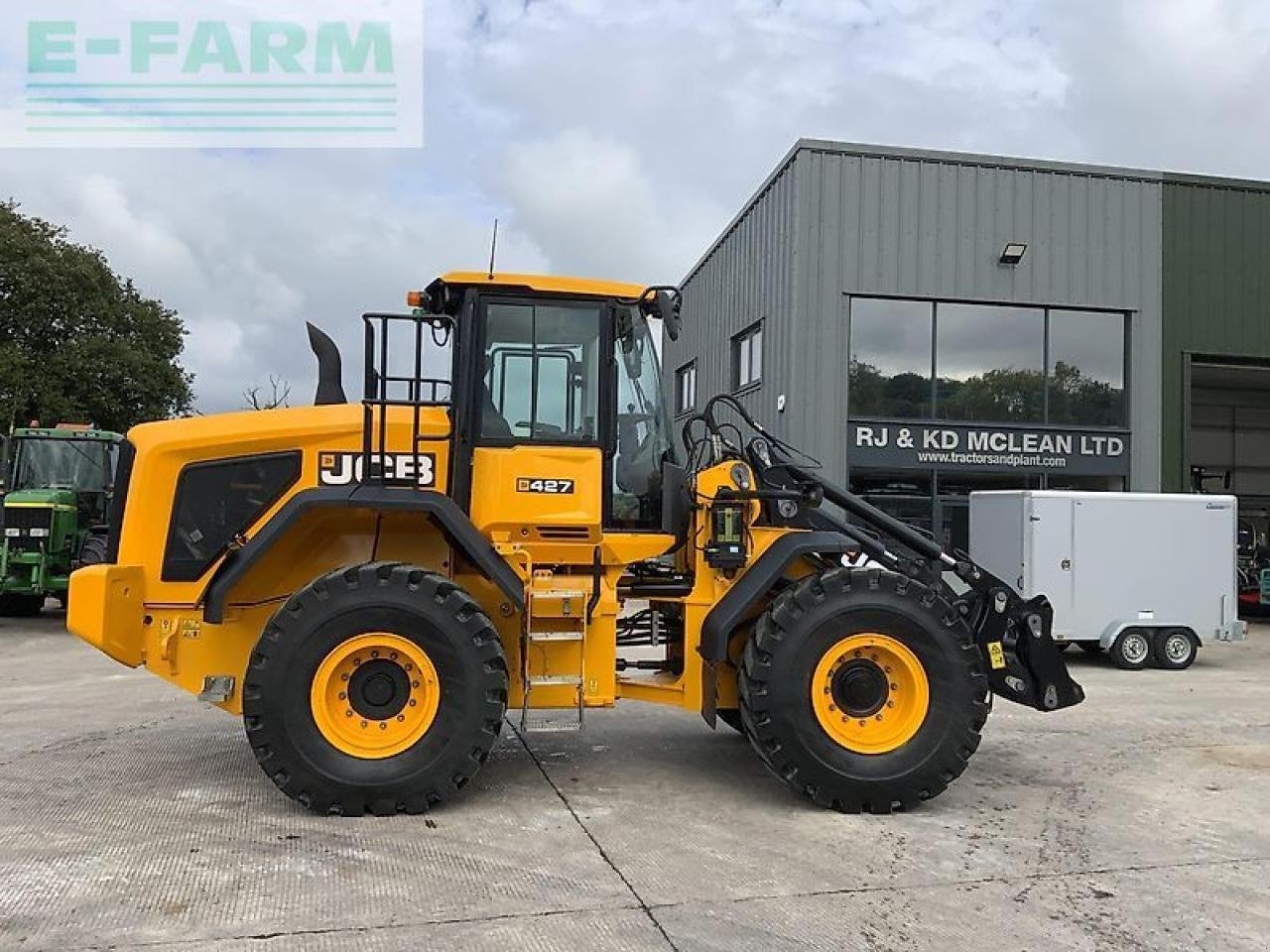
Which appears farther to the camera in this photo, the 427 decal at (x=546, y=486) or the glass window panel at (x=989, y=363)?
the glass window panel at (x=989, y=363)

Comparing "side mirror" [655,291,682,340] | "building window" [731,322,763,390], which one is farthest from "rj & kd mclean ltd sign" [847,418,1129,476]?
"side mirror" [655,291,682,340]

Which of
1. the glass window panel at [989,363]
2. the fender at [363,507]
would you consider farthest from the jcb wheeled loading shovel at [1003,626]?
the glass window panel at [989,363]

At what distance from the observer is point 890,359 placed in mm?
15562

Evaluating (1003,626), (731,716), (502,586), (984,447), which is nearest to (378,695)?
(502,586)

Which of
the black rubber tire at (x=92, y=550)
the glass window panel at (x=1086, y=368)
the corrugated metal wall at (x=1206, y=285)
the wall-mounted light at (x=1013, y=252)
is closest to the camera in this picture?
the black rubber tire at (x=92, y=550)

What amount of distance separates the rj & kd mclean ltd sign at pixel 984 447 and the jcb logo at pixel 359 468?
1059 centimetres

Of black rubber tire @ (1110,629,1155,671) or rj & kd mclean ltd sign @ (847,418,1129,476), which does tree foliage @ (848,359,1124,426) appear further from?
black rubber tire @ (1110,629,1155,671)

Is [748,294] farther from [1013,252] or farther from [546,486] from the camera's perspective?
[546,486]

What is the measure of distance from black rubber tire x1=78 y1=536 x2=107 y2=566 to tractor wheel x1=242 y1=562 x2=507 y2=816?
354 inches

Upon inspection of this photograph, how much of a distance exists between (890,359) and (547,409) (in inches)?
421

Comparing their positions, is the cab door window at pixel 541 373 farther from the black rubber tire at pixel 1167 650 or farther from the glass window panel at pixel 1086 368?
the glass window panel at pixel 1086 368

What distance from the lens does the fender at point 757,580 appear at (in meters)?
5.71

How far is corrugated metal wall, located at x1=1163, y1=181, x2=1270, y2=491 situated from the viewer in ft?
53.6

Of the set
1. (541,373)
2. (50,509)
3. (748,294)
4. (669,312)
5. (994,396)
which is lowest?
(50,509)
